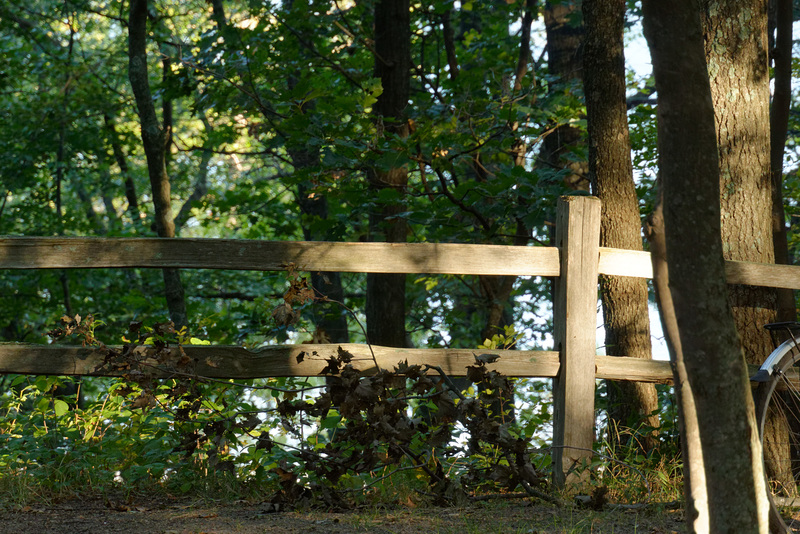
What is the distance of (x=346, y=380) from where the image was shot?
11.4ft

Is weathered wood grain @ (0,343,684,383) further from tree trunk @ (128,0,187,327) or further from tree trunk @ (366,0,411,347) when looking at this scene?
tree trunk @ (366,0,411,347)

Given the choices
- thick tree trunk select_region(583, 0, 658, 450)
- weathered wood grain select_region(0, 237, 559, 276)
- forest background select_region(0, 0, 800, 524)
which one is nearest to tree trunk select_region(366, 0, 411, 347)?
forest background select_region(0, 0, 800, 524)

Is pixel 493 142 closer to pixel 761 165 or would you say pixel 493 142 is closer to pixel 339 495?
pixel 761 165

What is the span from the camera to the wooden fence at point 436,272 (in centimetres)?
369

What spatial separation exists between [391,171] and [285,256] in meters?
3.47

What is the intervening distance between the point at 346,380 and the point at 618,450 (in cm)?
193

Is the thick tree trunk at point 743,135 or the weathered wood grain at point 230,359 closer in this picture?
the weathered wood grain at point 230,359

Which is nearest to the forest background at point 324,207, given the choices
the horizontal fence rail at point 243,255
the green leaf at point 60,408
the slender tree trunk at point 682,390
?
the green leaf at point 60,408

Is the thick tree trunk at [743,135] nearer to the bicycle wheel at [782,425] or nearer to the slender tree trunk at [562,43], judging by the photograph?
the bicycle wheel at [782,425]

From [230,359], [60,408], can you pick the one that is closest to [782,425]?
[230,359]

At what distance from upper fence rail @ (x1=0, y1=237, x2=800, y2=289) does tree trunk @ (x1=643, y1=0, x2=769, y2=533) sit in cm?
176

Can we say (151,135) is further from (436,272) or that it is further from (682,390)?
(682,390)

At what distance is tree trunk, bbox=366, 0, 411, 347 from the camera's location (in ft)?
23.2

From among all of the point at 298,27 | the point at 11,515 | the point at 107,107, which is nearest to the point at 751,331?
the point at 11,515
